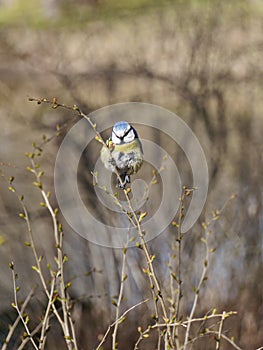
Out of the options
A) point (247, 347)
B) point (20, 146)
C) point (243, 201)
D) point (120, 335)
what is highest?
point (20, 146)

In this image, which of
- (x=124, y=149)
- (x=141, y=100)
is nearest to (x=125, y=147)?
(x=124, y=149)

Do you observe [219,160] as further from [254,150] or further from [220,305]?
[220,305]

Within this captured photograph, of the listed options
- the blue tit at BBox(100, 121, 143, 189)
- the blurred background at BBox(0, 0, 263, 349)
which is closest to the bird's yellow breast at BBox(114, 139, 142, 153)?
the blue tit at BBox(100, 121, 143, 189)

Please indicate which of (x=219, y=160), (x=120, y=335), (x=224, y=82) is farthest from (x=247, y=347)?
(x=224, y=82)

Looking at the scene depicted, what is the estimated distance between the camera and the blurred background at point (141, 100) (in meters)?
2.05

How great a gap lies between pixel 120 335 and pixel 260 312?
510 millimetres

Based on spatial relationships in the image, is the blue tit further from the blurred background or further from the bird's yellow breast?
the blurred background

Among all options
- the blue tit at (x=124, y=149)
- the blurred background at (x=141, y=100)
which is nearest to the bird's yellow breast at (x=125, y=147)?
the blue tit at (x=124, y=149)

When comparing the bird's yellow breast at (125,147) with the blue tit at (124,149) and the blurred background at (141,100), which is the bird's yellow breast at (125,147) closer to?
the blue tit at (124,149)

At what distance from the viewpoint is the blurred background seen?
2.05 meters

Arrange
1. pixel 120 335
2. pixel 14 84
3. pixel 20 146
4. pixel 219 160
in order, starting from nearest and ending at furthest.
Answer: pixel 120 335, pixel 219 160, pixel 20 146, pixel 14 84

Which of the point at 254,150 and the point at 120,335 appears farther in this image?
the point at 254,150

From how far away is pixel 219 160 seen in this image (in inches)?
94.5

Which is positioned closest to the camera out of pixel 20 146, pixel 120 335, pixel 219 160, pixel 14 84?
pixel 120 335
